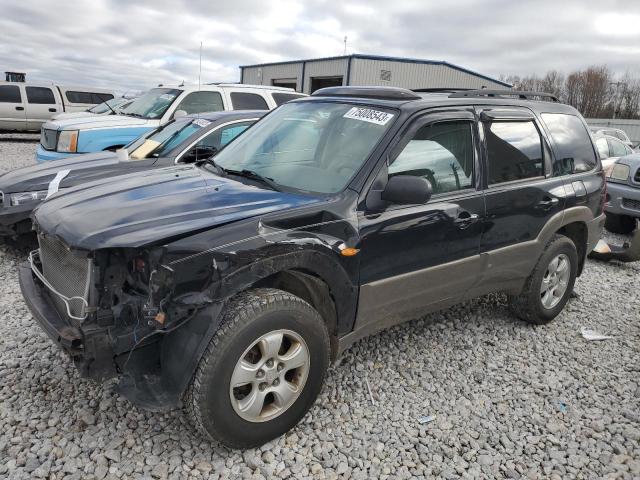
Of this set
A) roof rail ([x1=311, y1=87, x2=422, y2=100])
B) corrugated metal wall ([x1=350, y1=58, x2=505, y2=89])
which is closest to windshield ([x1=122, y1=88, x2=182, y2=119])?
roof rail ([x1=311, y1=87, x2=422, y2=100])

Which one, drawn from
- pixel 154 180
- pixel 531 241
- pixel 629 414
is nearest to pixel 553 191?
pixel 531 241

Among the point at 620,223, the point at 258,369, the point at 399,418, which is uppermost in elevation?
the point at 258,369

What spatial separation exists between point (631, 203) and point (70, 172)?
317 inches

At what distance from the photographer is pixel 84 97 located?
701 inches

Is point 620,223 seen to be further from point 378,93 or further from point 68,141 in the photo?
point 68,141

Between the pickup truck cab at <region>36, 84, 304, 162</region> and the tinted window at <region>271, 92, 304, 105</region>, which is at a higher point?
the tinted window at <region>271, 92, 304, 105</region>

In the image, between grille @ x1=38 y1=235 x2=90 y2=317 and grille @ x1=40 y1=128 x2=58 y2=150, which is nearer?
grille @ x1=38 y1=235 x2=90 y2=317

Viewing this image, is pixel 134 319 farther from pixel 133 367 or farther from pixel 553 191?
pixel 553 191

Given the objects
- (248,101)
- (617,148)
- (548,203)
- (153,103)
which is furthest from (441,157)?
(617,148)

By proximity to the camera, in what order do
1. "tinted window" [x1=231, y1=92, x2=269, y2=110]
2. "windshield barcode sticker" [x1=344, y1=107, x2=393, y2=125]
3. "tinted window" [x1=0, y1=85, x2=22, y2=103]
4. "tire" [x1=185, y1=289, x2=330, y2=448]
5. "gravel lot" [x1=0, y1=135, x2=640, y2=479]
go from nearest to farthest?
"tire" [x1=185, y1=289, x2=330, y2=448], "gravel lot" [x1=0, y1=135, x2=640, y2=479], "windshield barcode sticker" [x1=344, y1=107, x2=393, y2=125], "tinted window" [x1=231, y1=92, x2=269, y2=110], "tinted window" [x1=0, y1=85, x2=22, y2=103]

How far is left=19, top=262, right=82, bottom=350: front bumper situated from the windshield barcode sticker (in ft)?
7.03

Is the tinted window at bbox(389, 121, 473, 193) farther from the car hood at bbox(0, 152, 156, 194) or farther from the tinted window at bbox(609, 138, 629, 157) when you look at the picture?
the tinted window at bbox(609, 138, 629, 157)

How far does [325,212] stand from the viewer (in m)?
2.81

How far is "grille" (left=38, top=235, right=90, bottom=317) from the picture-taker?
8.26 feet
